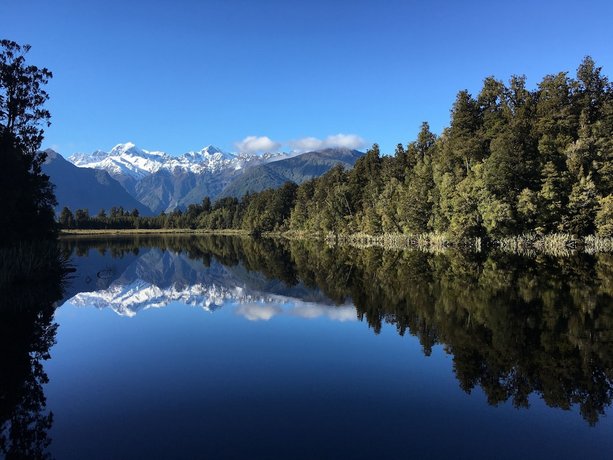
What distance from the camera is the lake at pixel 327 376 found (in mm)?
10000

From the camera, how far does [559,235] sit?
196ft

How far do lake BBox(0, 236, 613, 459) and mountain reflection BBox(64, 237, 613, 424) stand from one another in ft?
0.39

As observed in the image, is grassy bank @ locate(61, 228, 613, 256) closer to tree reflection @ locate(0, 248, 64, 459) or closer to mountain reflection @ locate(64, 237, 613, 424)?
mountain reflection @ locate(64, 237, 613, 424)

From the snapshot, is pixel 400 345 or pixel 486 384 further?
pixel 400 345

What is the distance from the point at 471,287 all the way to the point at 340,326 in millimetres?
12236

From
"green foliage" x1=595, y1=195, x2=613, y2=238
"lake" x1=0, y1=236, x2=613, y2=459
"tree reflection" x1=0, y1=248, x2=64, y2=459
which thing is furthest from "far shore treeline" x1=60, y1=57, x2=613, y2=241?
"tree reflection" x1=0, y1=248, x2=64, y2=459

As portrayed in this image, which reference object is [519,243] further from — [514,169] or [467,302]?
[467,302]

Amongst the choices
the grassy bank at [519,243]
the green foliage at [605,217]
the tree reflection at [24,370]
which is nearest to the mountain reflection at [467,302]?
the tree reflection at [24,370]

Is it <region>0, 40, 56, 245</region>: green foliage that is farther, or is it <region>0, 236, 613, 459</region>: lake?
<region>0, 40, 56, 245</region>: green foliage

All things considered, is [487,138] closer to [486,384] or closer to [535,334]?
[535,334]

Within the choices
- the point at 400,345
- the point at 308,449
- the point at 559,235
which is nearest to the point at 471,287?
the point at 400,345

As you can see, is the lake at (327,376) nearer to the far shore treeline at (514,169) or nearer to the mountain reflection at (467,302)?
the mountain reflection at (467,302)

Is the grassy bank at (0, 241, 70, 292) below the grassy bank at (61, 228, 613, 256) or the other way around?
below

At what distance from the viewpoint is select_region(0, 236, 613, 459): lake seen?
10000 mm
